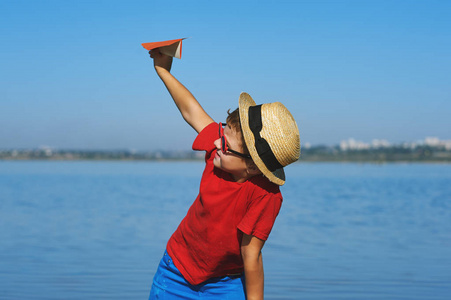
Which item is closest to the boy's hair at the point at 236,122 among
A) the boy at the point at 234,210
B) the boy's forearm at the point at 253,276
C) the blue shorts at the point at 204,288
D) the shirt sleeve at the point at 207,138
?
the boy at the point at 234,210

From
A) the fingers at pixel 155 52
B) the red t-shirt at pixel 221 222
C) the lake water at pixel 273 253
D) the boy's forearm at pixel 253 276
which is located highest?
the fingers at pixel 155 52

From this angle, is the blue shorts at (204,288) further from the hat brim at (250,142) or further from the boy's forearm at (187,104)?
the boy's forearm at (187,104)

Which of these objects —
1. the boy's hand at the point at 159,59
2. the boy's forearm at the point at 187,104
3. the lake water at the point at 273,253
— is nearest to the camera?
the boy's forearm at the point at 187,104

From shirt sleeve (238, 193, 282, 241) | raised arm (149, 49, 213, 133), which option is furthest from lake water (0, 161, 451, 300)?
shirt sleeve (238, 193, 282, 241)

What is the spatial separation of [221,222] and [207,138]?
0.38 m

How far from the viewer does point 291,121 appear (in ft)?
7.63

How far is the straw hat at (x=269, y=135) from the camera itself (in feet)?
7.43

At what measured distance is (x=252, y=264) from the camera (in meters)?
2.31

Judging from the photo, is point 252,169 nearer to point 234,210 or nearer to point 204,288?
point 234,210

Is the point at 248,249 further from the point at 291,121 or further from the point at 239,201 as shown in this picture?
the point at 291,121

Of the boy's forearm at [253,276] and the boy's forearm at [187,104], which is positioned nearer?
the boy's forearm at [253,276]

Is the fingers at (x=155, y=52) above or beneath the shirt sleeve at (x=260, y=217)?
above

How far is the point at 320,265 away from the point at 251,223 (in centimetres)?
733

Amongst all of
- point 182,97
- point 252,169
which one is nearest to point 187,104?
point 182,97
